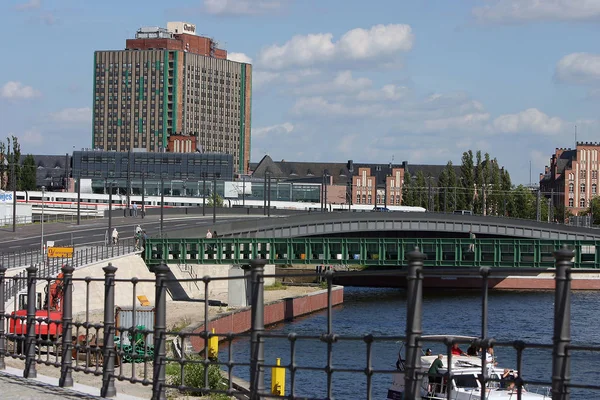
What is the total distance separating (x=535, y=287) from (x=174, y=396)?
73092 mm

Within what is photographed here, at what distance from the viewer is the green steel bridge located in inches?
2810

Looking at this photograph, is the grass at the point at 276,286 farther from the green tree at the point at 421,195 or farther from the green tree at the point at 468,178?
the green tree at the point at 421,195

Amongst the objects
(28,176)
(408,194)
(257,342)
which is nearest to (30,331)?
(257,342)

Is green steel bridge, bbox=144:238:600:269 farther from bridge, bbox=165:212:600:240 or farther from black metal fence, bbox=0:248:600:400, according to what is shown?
black metal fence, bbox=0:248:600:400

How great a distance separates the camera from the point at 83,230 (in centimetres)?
9281

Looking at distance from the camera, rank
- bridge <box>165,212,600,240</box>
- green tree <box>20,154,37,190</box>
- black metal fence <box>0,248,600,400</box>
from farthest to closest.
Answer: green tree <box>20,154,37,190</box>
bridge <box>165,212,600,240</box>
black metal fence <box>0,248,600,400</box>

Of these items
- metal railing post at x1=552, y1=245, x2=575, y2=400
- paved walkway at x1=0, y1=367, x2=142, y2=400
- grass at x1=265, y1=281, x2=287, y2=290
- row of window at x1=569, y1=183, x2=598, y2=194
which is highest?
row of window at x1=569, y1=183, x2=598, y2=194

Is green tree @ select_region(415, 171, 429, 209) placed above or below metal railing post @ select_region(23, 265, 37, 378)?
above

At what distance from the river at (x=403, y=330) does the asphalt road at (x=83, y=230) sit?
17.6m

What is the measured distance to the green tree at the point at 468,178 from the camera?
162 m

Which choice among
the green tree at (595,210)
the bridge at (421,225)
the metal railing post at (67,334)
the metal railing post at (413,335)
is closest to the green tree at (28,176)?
the green tree at (595,210)

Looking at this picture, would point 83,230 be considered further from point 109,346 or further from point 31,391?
point 109,346

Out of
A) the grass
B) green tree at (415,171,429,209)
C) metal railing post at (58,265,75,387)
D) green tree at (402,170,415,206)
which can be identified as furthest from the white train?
metal railing post at (58,265,75,387)

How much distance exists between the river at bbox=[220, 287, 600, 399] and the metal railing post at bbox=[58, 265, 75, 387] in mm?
15986
